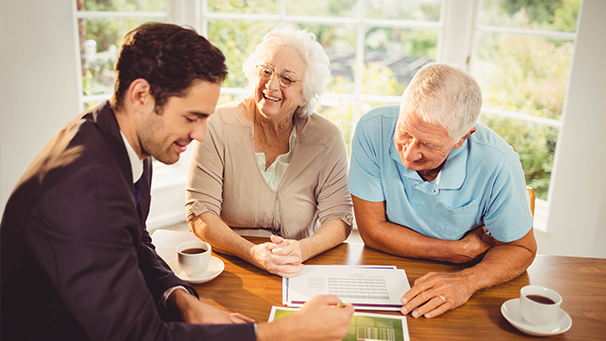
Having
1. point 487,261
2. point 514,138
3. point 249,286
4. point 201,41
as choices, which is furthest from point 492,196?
point 514,138

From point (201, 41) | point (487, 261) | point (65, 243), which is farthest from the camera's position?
point (487, 261)

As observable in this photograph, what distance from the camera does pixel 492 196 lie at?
144 centimetres

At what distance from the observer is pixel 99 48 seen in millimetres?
3070

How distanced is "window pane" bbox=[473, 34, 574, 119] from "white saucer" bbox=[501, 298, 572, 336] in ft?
6.34

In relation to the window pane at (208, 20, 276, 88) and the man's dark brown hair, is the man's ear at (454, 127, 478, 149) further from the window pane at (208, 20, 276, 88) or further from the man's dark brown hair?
the window pane at (208, 20, 276, 88)

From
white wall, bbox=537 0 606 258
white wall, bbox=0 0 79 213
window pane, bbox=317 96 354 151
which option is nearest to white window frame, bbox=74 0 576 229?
window pane, bbox=317 96 354 151

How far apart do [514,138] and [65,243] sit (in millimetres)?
2884

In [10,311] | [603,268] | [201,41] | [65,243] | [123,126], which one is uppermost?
[201,41]

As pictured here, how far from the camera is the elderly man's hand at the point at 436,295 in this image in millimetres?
1178

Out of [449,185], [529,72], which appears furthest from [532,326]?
[529,72]

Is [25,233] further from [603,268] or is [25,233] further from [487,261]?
[603,268]

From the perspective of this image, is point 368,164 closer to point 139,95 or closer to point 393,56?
point 139,95

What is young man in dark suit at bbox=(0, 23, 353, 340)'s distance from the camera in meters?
0.84

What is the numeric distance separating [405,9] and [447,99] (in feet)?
7.08
